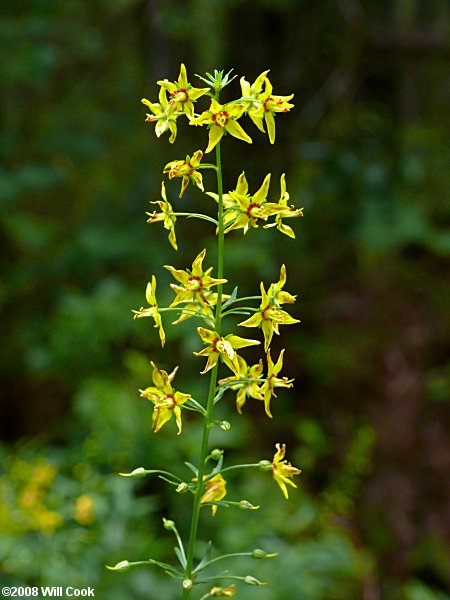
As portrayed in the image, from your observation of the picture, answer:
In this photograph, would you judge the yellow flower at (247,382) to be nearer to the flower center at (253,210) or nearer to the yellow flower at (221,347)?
the yellow flower at (221,347)

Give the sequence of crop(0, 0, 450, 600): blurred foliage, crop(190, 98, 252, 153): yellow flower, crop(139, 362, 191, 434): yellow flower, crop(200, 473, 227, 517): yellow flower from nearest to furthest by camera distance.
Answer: crop(190, 98, 252, 153): yellow flower, crop(139, 362, 191, 434): yellow flower, crop(200, 473, 227, 517): yellow flower, crop(0, 0, 450, 600): blurred foliage

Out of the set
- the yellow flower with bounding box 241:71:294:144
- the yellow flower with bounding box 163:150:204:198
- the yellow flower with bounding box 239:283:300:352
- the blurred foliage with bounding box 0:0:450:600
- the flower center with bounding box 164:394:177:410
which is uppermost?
the yellow flower with bounding box 241:71:294:144

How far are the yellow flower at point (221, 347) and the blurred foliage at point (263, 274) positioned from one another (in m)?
2.07

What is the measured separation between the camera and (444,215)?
5660 mm

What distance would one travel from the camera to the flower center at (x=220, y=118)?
145 centimetres

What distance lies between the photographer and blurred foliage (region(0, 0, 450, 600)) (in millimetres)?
4023

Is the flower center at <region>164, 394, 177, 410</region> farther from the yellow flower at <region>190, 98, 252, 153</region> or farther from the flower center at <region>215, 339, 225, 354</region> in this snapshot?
the yellow flower at <region>190, 98, 252, 153</region>

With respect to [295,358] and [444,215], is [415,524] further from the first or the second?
[444,215]

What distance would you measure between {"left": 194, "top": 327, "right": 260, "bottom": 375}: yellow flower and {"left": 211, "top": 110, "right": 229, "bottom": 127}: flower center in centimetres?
43

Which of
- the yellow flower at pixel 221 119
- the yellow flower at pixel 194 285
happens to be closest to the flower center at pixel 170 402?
the yellow flower at pixel 194 285

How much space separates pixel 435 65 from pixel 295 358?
316 cm

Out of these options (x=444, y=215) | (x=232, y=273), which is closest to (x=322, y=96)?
(x=444, y=215)

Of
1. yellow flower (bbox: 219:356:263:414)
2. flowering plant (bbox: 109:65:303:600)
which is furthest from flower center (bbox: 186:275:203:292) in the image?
yellow flower (bbox: 219:356:263:414)

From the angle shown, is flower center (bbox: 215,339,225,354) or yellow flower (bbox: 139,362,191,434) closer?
flower center (bbox: 215,339,225,354)
